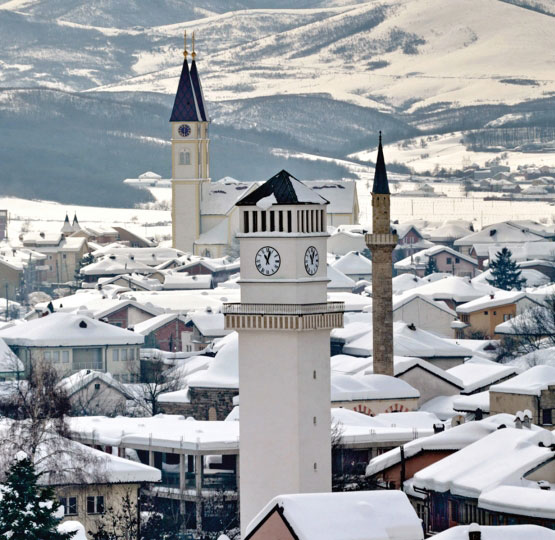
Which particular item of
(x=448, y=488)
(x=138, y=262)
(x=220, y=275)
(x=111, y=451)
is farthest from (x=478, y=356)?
(x=138, y=262)

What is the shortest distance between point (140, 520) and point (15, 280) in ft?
Result: 427

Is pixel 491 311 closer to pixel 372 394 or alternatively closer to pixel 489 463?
pixel 372 394

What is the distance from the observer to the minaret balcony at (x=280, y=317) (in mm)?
53875

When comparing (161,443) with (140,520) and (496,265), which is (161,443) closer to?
(140,520)

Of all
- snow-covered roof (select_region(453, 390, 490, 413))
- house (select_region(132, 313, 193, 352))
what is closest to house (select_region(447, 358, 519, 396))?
snow-covered roof (select_region(453, 390, 490, 413))

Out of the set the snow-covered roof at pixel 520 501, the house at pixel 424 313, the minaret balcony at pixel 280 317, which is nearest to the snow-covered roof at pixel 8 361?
the house at pixel 424 313

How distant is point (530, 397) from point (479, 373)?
15.6m

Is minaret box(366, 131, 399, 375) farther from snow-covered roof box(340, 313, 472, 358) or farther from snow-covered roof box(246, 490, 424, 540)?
snow-covered roof box(246, 490, 424, 540)

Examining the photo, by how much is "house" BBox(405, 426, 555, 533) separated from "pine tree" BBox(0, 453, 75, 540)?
7.80 meters

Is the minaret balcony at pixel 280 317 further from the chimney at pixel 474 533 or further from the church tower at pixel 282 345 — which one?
the chimney at pixel 474 533

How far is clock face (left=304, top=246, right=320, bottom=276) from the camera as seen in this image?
54.4m

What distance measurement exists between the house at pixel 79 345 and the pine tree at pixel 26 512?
197 feet

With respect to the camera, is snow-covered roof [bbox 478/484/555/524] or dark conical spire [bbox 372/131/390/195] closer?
snow-covered roof [bbox 478/484/555/524]

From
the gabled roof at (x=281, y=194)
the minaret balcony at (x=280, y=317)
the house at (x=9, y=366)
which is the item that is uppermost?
the gabled roof at (x=281, y=194)
